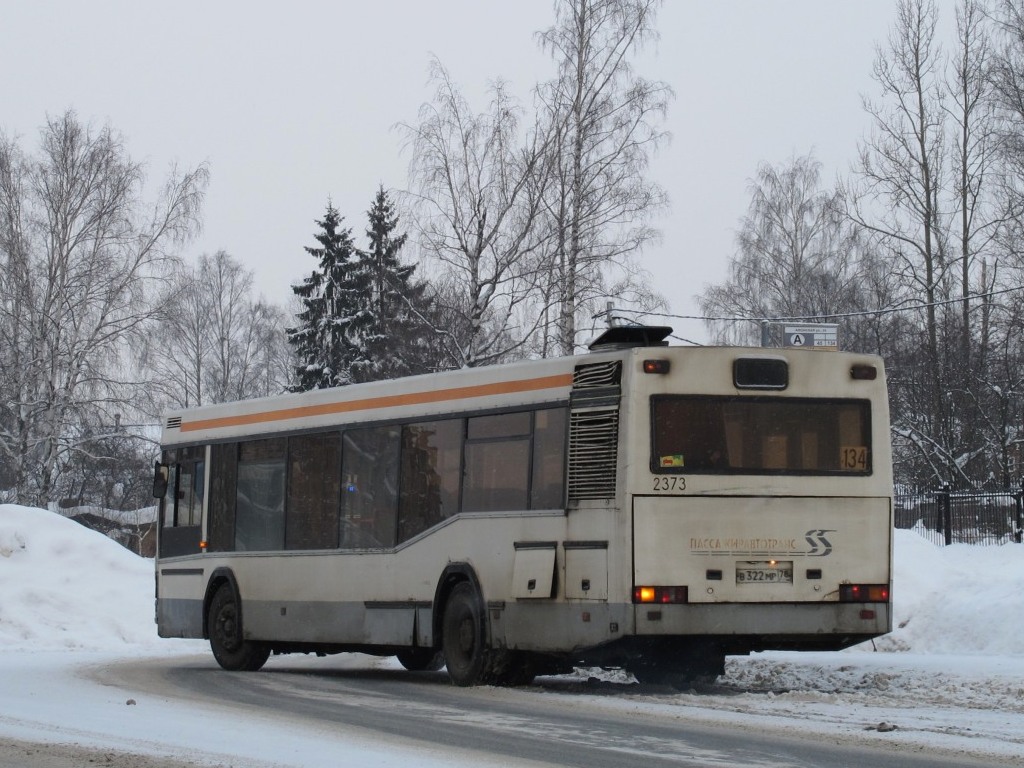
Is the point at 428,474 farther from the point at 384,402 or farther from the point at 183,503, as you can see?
the point at 183,503

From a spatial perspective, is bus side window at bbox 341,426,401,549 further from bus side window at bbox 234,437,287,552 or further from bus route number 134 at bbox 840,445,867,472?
bus route number 134 at bbox 840,445,867,472

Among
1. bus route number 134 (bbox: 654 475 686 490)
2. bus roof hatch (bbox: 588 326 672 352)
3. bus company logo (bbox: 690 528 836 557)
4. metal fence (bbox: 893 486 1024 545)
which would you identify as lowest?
bus company logo (bbox: 690 528 836 557)

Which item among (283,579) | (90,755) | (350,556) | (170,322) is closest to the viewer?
(90,755)

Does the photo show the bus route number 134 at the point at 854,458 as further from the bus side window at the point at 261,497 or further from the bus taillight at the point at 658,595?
the bus side window at the point at 261,497

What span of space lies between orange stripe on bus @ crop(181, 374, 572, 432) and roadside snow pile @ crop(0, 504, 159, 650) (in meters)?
5.02

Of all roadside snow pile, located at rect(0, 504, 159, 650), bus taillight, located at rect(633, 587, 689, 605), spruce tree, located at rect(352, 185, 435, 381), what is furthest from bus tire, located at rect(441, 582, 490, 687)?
spruce tree, located at rect(352, 185, 435, 381)

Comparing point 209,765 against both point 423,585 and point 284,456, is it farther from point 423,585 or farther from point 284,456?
point 284,456

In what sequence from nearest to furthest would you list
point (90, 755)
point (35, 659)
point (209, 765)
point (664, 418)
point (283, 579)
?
point (209, 765) < point (90, 755) < point (664, 418) < point (283, 579) < point (35, 659)

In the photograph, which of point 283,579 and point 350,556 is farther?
point 283,579

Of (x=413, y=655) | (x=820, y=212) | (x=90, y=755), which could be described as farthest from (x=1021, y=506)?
(x=820, y=212)

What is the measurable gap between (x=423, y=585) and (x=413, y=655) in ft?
9.94

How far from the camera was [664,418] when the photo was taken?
12.9 meters

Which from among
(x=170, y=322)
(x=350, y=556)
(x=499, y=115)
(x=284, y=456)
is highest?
(x=499, y=115)

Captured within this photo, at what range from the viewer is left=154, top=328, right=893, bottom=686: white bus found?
12766 millimetres
